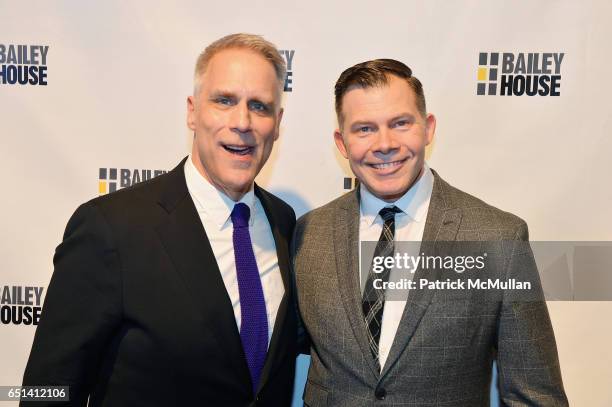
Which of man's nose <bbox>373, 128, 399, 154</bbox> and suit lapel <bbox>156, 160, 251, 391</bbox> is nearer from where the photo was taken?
suit lapel <bbox>156, 160, 251, 391</bbox>

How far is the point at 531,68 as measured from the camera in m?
2.42

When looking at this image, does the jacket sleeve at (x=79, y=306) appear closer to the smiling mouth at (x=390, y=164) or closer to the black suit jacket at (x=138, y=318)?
the black suit jacket at (x=138, y=318)

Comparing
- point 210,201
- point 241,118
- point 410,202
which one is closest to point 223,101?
point 241,118

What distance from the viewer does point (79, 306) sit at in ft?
Result: 5.08

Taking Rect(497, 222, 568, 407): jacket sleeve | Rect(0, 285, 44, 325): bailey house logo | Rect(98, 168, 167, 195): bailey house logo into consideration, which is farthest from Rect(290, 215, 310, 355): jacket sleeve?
Rect(0, 285, 44, 325): bailey house logo

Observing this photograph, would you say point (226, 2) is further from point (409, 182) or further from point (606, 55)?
point (606, 55)

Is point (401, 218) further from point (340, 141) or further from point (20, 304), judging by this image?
point (20, 304)

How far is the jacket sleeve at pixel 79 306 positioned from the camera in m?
1.55

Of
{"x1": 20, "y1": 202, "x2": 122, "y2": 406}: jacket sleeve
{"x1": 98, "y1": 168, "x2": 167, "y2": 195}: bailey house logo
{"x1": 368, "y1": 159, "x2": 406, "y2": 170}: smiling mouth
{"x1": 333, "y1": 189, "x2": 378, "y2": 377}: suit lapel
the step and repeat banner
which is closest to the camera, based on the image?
{"x1": 20, "y1": 202, "x2": 122, "y2": 406}: jacket sleeve

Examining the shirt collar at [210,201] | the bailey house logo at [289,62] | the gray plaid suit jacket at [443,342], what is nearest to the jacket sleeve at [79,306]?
the shirt collar at [210,201]

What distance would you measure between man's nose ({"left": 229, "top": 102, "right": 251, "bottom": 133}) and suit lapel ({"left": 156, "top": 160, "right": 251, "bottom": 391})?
0.29 meters

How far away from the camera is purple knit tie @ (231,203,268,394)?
5.49ft

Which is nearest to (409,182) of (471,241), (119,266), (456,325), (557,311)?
(471,241)

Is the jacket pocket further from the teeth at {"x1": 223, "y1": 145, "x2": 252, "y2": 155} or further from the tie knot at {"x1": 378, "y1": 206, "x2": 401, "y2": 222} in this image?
the teeth at {"x1": 223, "y1": 145, "x2": 252, "y2": 155}
